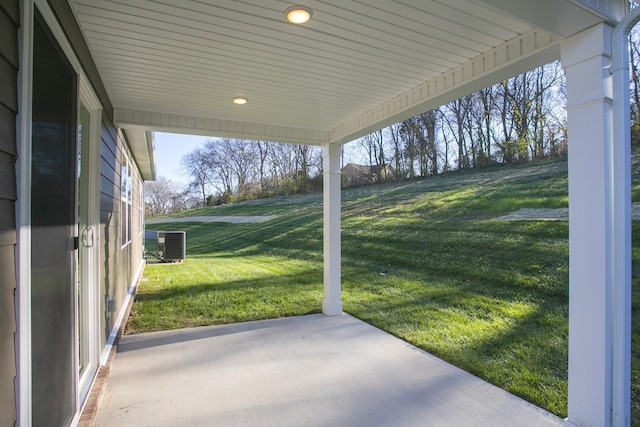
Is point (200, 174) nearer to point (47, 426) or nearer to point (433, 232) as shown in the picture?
point (433, 232)

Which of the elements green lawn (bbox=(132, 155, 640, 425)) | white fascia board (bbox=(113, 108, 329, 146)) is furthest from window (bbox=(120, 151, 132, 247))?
green lawn (bbox=(132, 155, 640, 425))

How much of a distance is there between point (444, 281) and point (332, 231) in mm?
2643

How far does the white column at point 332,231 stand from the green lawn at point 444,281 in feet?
1.11

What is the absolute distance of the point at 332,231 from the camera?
468 cm

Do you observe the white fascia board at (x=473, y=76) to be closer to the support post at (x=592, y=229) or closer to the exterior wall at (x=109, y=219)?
the support post at (x=592, y=229)

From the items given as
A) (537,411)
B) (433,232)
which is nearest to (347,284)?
(433,232)

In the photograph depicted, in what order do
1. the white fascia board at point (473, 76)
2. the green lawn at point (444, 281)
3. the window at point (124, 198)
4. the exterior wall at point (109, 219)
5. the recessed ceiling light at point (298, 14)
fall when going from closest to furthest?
the recessed ceiling light at point (298, 14), the white fascia board at point (473, 76), the exterior wall at point (109, 219), the green lawn at point (444, 281), the window at point (124, 198)

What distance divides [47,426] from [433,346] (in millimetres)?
3002

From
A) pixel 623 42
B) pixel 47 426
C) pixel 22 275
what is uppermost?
pixel 623 42

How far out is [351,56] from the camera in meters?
2.59

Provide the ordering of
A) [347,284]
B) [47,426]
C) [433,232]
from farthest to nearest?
[433,232] → [347,284] → [47,426]

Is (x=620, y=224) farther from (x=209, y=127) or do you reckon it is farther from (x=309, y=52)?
(x=209, y=127)

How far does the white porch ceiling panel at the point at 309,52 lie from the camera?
78.9 inches

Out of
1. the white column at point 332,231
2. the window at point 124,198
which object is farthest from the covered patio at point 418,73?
the window at point 124,198
